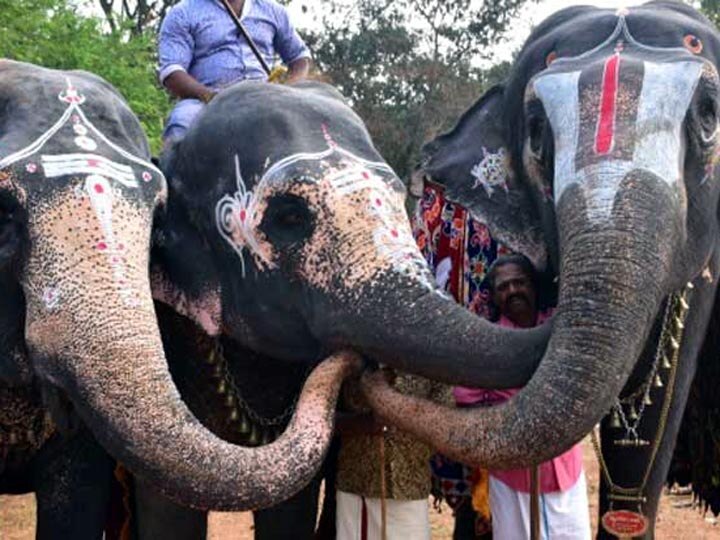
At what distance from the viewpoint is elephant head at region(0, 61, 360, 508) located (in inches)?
90.2

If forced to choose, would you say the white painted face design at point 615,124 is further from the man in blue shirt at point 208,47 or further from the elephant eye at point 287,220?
the man in blue shirt at point 208,47

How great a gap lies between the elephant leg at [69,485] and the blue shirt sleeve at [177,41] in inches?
58.7

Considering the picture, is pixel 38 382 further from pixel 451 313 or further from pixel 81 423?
pixel 451 313

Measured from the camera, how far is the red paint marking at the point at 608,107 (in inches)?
108

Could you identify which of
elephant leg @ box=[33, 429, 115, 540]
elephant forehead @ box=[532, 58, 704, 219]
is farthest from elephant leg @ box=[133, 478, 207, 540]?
elephant forehead @ box=[532, 58, 704, 219]

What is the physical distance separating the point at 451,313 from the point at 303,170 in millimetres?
561

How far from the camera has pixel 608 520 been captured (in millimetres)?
3324

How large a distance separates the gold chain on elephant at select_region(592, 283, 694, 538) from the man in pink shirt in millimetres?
92

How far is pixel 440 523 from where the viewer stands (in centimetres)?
642

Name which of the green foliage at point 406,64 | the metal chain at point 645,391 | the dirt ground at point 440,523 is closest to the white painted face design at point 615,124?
the metal chain at point 645,391

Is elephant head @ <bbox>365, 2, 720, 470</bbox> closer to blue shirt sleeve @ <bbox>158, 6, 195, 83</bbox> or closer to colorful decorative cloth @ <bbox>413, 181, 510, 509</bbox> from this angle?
colorful decorative cloth @ <bbox>413, 181, 510, 509</bbox>

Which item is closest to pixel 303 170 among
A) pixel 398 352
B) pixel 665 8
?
pixel 398 352

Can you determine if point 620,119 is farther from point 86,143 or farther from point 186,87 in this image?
point 186,87

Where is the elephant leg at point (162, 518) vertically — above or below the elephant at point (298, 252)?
below
